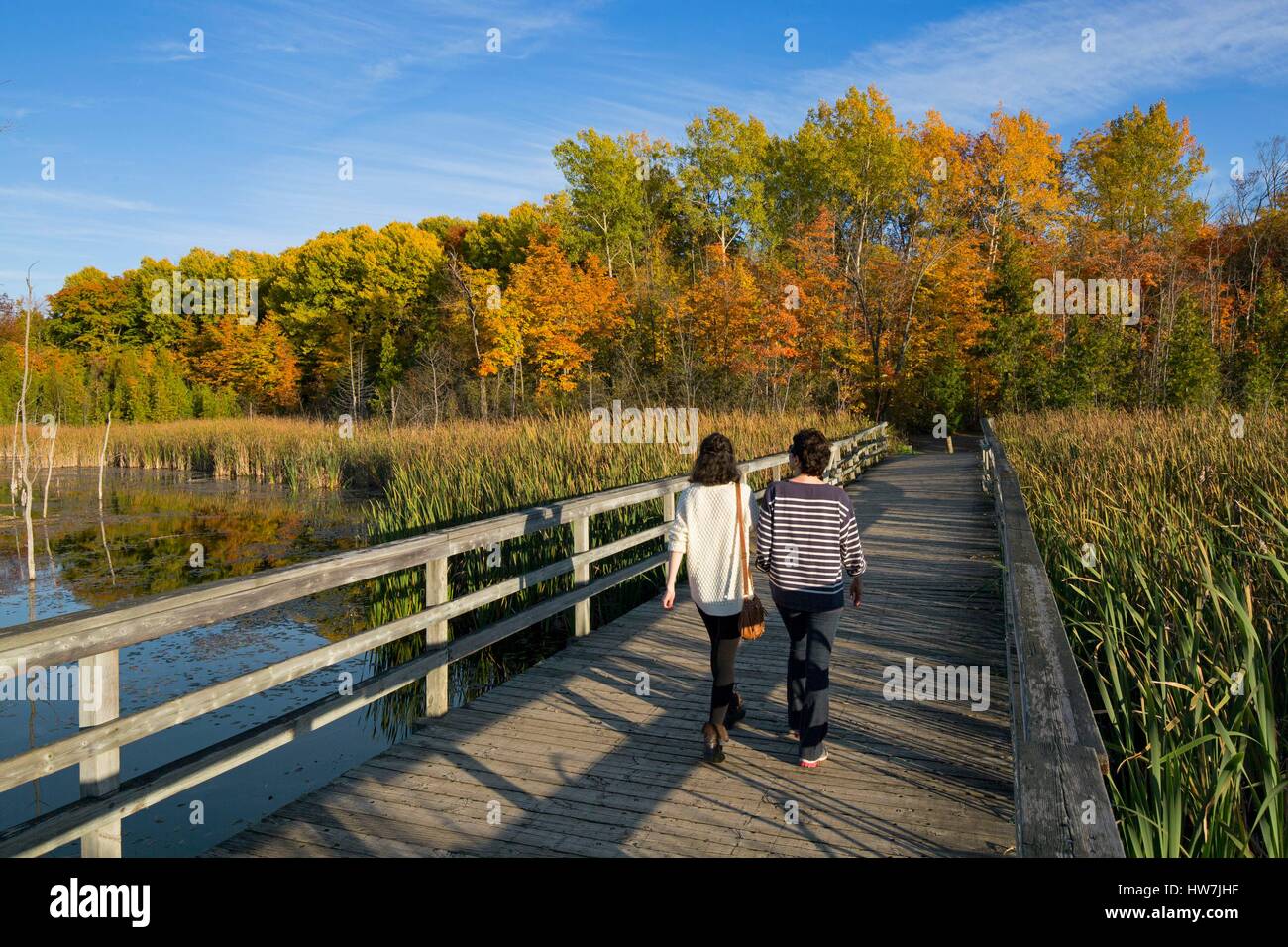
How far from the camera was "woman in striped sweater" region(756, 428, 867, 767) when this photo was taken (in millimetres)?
4238

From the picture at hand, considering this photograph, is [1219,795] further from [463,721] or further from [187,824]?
[187,824]

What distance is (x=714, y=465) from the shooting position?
14.6 ft

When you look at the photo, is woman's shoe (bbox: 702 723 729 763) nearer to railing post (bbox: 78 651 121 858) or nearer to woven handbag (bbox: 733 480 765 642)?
woven handbag (bbox: 733 480 765 642)

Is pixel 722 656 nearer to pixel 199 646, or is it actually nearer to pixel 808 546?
pixel 808 546

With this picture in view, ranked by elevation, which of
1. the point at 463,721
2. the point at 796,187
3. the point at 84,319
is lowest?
the point at 463,721

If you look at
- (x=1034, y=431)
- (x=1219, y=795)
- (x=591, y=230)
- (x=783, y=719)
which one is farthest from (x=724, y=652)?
(x=591, y=230)

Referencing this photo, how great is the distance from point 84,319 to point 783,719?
234 feet

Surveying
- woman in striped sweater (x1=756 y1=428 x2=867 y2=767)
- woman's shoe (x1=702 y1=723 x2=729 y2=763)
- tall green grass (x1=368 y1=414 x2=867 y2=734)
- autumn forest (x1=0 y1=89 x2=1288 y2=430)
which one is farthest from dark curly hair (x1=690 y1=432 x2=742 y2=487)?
autumn forest (x1=0 y1=89 x2=1288 y2=430)

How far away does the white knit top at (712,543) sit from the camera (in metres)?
4.41

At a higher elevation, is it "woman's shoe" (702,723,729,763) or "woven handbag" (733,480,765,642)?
"woven handbag" (733,480,765,642)

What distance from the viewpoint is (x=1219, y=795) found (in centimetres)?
300

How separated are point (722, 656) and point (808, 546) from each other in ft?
2.38

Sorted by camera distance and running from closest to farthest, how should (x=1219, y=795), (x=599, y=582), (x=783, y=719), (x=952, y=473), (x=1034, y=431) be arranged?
(x=1219, y=795) < (x=783, y=719) < (x=599, y=582) < (x=1034, y=431) < (x=952, y=473)

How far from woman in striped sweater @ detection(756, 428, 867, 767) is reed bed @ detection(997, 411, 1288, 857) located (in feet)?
3.95
